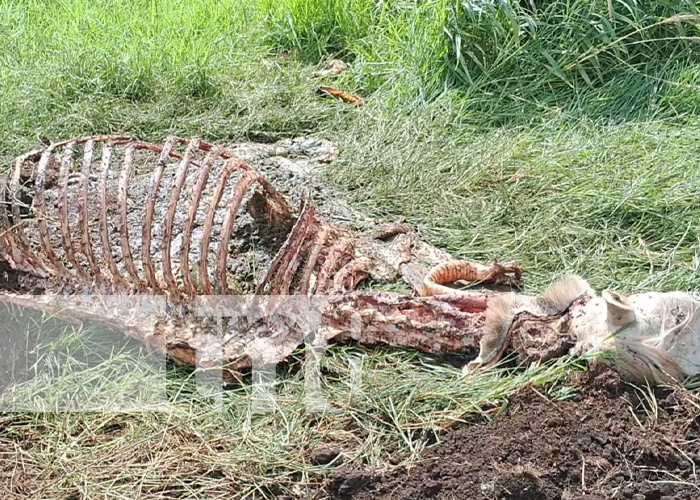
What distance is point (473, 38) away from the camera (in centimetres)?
466

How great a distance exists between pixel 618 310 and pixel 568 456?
424 millimetres

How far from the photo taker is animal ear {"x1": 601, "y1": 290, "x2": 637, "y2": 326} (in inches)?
96.8

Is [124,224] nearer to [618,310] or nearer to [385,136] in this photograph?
[618,310]

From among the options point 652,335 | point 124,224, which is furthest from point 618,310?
point 124,224

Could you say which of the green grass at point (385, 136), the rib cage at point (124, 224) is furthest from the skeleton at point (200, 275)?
the green grass at point (385, 136)

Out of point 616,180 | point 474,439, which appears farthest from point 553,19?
point 474,439

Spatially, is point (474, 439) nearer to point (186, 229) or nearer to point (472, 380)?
point (472, 380)

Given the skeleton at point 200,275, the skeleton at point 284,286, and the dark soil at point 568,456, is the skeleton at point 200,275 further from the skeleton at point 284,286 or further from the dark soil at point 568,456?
the dark soil at point 568,456

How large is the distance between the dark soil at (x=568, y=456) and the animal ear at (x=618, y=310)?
0.53ft

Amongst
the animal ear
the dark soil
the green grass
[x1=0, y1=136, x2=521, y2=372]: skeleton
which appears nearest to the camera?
the dark soil

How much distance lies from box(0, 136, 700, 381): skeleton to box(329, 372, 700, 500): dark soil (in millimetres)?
136

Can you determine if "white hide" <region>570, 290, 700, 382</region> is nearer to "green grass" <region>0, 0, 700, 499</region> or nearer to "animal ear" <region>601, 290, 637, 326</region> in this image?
"animal ear" <region>601, 290, 637, 326</region>

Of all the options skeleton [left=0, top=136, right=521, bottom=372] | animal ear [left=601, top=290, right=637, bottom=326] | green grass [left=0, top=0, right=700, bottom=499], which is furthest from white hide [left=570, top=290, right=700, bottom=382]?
skeleton [left=0, top=136, right=521, bottom=372]

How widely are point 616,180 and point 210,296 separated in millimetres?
1855
